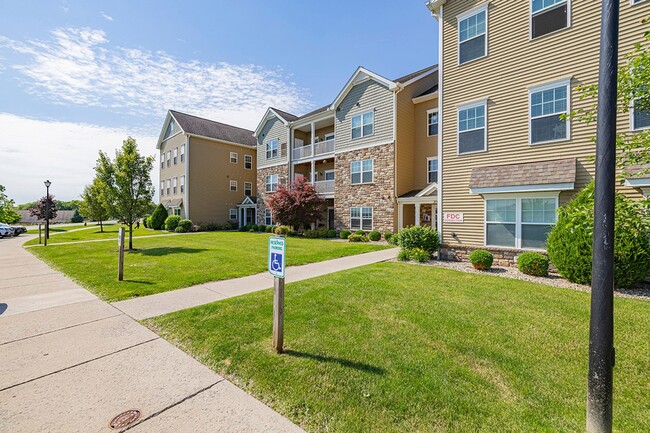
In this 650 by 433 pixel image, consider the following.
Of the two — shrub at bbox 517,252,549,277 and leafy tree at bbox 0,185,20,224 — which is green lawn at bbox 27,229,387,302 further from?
leafy tree at bbox 0,185,20,224

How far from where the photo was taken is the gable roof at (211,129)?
29842 mm

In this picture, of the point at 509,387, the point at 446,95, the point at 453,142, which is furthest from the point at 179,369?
the point at 446,95

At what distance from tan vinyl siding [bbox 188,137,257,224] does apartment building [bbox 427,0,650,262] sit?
82.5 feet

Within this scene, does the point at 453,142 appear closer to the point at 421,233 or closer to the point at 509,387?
the point at 421,233

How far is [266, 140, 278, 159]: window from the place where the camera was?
27172 mm

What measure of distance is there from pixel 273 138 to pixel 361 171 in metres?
11.8

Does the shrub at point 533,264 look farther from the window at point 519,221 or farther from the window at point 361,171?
the window at point 361,171

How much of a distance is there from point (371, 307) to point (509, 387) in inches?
109

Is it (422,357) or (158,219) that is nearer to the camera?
(422,357)

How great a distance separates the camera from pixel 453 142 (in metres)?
11.3

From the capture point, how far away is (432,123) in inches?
711

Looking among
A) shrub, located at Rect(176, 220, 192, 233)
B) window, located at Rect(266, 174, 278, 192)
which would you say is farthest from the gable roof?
shrub, located at Rect(176, 220, 192, 233)

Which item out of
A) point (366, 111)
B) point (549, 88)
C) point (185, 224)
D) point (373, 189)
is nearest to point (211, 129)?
point (185, 224)

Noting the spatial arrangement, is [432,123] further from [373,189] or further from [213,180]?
[213,180]
